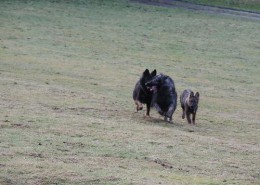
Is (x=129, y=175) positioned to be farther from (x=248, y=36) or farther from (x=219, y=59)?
(x=248, y=36)

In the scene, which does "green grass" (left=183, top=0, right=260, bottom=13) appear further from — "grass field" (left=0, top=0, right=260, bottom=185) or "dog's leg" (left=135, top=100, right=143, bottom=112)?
"dog's leg" (left=135, top=100, right=143, bottom=112)

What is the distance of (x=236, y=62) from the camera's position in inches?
1296

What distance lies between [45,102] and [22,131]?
429 cm

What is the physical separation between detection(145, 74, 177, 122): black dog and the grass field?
29 cm

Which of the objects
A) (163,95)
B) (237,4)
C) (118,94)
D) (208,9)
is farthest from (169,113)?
(237,4)

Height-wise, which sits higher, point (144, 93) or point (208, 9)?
point (208, 9)

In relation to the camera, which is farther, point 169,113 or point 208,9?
point 208,9

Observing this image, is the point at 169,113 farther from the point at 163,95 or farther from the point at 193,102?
the point at 193,102

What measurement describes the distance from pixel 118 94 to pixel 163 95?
4.03 m

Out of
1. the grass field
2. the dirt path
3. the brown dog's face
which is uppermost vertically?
the dirt path

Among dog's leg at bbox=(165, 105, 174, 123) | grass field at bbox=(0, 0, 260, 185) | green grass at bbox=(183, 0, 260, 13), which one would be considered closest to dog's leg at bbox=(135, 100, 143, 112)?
grass field at bbox=(0, 0, 260, 185)

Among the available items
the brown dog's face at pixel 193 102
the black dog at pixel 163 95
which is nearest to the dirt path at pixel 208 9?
the brown dog's face at pixel 193 102

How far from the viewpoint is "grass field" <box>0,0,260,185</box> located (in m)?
12.6

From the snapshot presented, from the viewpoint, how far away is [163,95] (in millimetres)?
18312
